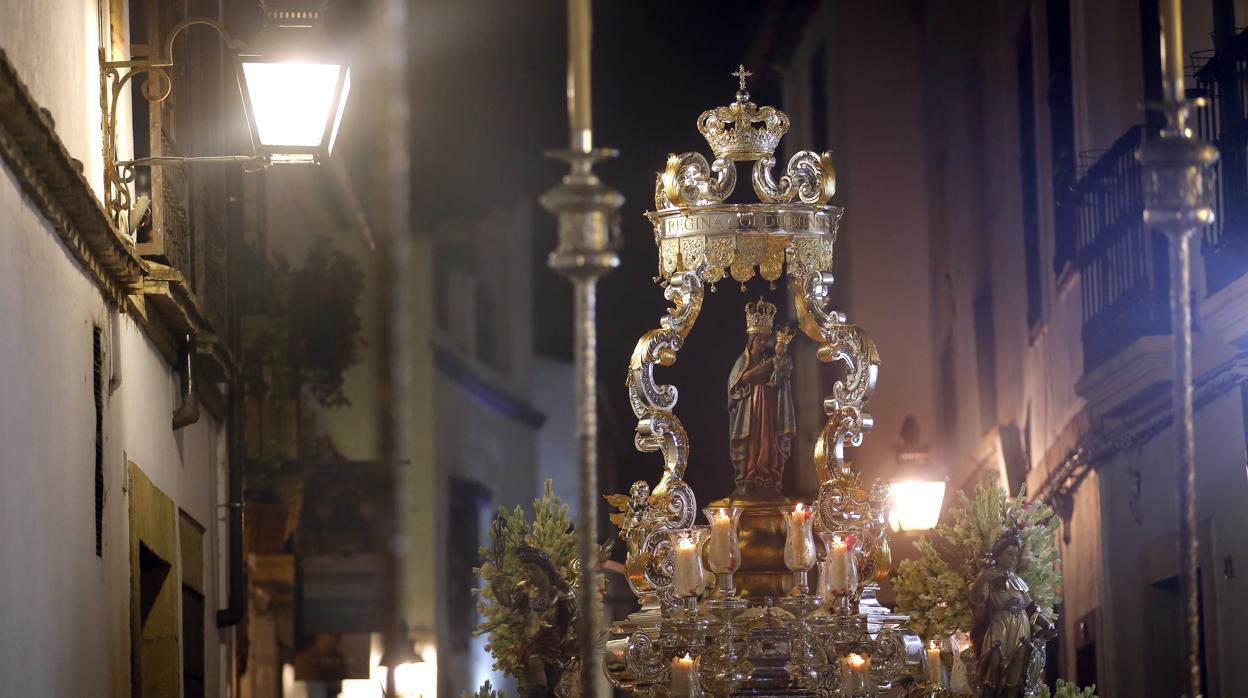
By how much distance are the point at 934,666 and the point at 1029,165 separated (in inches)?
277

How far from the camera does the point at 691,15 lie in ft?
74.6

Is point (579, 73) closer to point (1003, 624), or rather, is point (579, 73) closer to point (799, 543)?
point (799, 543)

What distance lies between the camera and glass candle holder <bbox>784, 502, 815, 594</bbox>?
32.5ft

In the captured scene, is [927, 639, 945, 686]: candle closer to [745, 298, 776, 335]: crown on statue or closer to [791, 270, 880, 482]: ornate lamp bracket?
[791, 270, 880, 482]: ornate lamp bracket

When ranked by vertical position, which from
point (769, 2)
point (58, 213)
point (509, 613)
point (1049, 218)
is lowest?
point (509, 613)

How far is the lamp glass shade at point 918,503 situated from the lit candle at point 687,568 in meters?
4.03

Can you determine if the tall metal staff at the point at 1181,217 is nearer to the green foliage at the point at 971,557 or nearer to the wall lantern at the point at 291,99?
the wall lantern at the point at 291,99

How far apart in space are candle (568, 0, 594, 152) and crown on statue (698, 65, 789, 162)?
4118 millimetres

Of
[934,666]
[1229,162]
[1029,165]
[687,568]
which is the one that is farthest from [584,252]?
[1029,165]

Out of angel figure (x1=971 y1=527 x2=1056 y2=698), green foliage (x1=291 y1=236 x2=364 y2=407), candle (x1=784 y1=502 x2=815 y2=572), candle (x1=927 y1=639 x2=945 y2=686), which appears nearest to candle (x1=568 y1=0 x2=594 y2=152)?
candle (x1=784 y1=502 x2=815 y2=572)

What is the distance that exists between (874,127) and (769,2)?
1.83 m

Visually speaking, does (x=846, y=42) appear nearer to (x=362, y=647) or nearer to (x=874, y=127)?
(x=874, y=127)

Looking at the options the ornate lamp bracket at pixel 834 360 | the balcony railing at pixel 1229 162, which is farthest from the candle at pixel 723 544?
the balcony railing at pixel 1229 162

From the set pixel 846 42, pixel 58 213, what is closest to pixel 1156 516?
pixel 58 213
